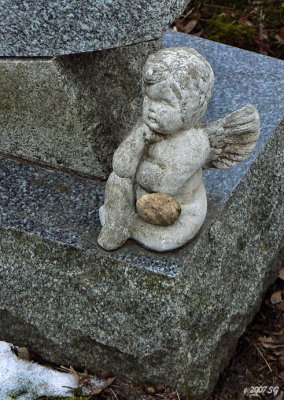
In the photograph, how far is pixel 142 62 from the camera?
9.79 ft

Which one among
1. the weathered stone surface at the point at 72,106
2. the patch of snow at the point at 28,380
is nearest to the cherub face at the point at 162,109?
the weathered stone surface at the point at 72,106

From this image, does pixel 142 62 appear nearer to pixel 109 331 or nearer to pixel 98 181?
pixel 98 181

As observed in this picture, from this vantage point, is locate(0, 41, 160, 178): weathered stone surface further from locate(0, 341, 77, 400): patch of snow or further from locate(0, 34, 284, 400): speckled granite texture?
locate(0, 341, 77, 400): patch of snow

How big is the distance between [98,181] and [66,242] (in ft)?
1.12

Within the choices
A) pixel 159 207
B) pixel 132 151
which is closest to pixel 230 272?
pixel 159 207

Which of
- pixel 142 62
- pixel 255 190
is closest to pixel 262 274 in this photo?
pixel 255 190

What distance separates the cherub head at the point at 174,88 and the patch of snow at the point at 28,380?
953 mm

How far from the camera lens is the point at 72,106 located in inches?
107

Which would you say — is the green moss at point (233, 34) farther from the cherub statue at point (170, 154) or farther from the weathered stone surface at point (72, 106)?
the cherub statue at point (170, 154)

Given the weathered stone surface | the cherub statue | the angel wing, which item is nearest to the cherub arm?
the cherub statue

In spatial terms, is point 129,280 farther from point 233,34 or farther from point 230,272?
point 233,34

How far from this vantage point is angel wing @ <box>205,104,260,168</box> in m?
2.49

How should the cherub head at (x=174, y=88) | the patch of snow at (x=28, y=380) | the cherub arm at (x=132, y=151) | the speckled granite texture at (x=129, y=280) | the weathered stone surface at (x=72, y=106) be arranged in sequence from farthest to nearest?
the patch of snow at (x=28, y=380), the weathered stone surface at (x=72, y=106), the speckled granite texture at (x=129, y=280), the cherub arm at (x=132, y=151), the cherub head at (x=174, y=88)

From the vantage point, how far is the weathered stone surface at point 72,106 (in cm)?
270
